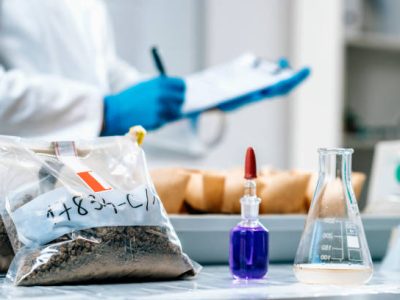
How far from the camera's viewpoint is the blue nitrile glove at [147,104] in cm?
152

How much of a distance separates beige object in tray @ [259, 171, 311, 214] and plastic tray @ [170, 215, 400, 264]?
60 millimetres

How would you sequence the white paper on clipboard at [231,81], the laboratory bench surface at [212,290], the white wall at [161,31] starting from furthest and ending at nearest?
the white wall at [161,31], the white paper on clipboard at [231,81], the laboratory bench surface at [212,290]

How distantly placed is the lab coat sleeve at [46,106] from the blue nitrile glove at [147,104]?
32 mm

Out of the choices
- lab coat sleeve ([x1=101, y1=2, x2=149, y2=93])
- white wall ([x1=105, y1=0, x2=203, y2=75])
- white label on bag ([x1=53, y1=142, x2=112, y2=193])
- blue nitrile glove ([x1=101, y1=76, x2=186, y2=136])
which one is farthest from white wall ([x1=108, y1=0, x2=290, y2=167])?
white label on bag ([x1=53, y1=142, x2=112, y2=193])

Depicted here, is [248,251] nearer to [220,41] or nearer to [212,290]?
[212,290]

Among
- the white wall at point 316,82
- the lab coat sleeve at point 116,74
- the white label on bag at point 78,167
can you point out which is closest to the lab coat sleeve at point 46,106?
the lab coat sleeve at point 116,74

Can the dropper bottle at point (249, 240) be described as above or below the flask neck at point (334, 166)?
below

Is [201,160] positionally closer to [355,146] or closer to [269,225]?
[355,146]

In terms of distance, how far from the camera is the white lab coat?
1.52 meters

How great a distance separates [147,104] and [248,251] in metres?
0.76

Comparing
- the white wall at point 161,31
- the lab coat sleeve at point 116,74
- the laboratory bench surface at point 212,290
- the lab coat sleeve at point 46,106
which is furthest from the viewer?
the white wall at point 161,31

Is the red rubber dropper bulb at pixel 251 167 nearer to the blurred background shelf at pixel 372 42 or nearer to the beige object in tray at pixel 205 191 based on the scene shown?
the beige object in tray at pixel 205 191

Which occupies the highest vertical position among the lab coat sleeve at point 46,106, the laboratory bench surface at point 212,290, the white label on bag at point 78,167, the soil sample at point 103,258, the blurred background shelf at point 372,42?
the blurred background shelf at point 372,42

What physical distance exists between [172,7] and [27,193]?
7.20 feet
